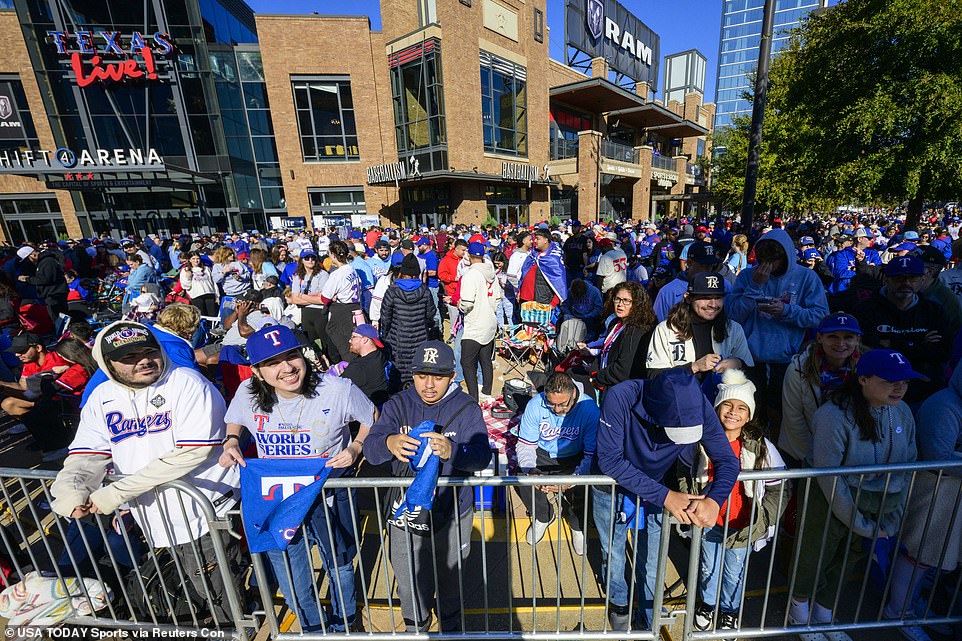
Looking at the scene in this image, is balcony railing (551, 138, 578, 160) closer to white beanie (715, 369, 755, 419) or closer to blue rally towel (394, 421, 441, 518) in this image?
white beanie (715, 369, 755, 419)

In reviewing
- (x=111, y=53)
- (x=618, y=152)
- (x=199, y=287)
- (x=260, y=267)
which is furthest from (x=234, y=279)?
(x=618, y=152)

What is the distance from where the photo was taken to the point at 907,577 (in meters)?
2.58

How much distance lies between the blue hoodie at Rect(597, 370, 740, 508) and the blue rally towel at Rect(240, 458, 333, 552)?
5.59 ft

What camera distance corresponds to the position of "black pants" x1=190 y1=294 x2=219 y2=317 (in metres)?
7.98

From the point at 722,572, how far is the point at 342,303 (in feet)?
17.3

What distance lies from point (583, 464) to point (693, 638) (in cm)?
122

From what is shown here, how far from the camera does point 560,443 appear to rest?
3373 millimetres

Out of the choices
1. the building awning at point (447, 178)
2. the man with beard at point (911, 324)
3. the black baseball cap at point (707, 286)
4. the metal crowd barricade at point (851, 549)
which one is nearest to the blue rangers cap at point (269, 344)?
the metal crowd barricade at point (851, 549)

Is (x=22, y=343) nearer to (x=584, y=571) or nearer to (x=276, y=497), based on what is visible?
(x=276, y=497)

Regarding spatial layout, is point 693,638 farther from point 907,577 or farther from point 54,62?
point 54,62

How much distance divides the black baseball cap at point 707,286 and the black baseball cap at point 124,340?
3.88 m

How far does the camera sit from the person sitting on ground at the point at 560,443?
10.9 ft

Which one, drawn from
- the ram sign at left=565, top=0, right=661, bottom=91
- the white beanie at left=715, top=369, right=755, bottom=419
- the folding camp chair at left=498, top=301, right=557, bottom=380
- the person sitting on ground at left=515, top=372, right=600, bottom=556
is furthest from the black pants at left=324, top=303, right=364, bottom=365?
the ram sign at left=565, top=0, right=661, bottom=91

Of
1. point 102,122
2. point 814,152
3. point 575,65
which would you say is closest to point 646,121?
point 575,65
